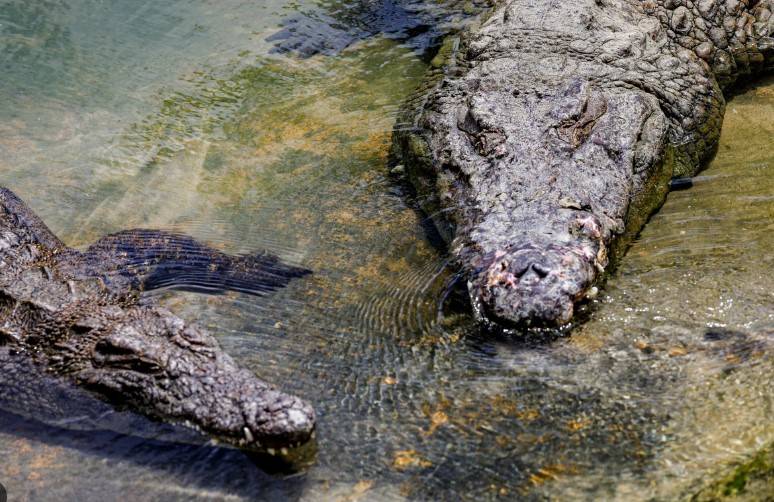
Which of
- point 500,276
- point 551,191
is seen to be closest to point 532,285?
point 500,276

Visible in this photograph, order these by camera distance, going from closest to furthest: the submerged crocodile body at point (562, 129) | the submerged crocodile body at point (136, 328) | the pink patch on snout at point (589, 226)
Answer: the submerged crocodile body at point (136, 328) → the submerged crocodile body at point (562, 129) → the pink patch on snout at point (589, 226)

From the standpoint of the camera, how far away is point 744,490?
8.61 feet

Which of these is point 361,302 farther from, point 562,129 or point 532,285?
point 562,129

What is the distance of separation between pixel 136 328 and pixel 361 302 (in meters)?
1.02

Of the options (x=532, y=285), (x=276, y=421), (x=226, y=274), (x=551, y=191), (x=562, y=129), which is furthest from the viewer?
(x=562, y=129)

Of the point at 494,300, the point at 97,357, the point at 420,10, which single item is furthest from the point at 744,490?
the point at 420,10

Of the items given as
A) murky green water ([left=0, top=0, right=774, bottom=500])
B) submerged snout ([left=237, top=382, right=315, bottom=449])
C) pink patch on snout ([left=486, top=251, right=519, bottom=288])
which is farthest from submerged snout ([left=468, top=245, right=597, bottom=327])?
submerged snout ([left=237, top=382, right=315, bottom=449])

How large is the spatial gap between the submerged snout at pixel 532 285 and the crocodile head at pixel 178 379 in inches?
36.9

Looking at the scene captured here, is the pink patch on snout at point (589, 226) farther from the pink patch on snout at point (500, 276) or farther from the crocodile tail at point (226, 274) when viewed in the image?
the crocodile tail at point (226, 274)

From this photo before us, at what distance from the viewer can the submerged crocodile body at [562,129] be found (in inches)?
144

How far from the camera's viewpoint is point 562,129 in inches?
176

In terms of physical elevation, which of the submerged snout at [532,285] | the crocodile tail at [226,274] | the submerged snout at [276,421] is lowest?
the crocodile tail at [226,274]

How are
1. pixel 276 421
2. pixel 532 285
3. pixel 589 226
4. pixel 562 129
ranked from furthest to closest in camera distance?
pixel 562 129 < pixel 589 226 < pixel 532 285 < pixel 276 421

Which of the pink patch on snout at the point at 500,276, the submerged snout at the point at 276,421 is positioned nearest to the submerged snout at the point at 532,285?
the pink patch on snout at the point at 500,276
